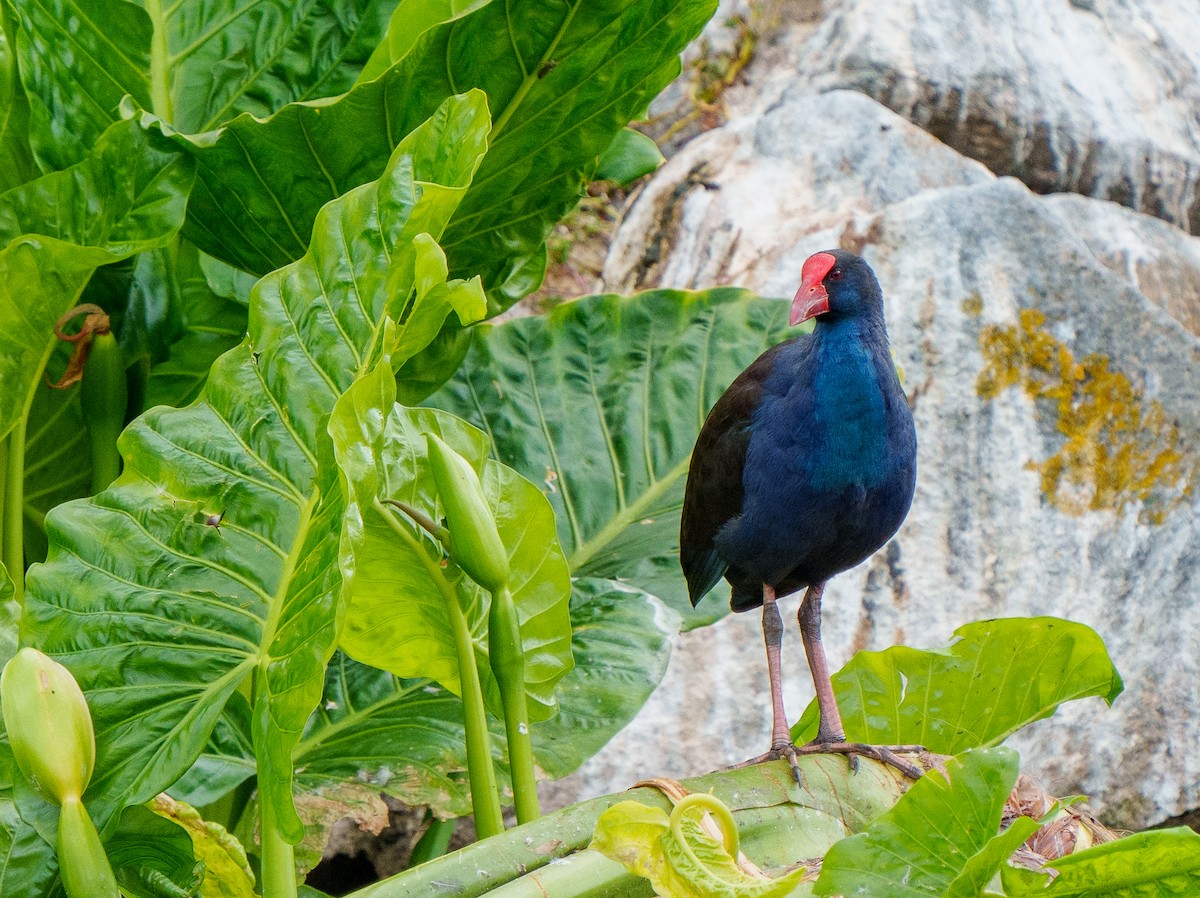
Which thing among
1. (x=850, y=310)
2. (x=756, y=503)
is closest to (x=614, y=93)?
(x=850, y=310)

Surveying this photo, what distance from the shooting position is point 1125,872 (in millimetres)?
1139

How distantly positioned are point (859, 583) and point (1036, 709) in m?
1.05

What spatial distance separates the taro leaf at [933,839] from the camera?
1.13 metres

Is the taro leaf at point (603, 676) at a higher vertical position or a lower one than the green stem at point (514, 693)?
lower

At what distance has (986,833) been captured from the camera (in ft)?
3.78

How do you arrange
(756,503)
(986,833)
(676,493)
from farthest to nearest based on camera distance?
1. (676,493)
2. (756,503)
3. (986,833)

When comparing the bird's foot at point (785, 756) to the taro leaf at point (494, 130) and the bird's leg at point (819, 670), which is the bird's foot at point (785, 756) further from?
the taro leaf at point (494, 130)

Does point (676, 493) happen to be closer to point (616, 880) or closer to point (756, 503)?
point (756, 503)

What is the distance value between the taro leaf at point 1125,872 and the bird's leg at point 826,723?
522 millimetres

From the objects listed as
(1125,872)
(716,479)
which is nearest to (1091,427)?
(716,479)

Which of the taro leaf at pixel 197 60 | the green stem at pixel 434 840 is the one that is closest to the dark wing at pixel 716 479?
the green stem at pixel 434 840

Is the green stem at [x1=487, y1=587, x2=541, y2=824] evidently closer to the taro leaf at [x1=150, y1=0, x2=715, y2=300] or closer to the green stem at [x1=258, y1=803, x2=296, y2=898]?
the green stem at [x1=258, y1=803, x2=296, y2=898]

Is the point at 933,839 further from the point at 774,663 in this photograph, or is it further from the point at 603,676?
the point at 774,663

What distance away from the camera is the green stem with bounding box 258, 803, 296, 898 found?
1.33 meters
